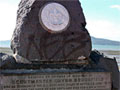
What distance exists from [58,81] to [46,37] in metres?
0.93

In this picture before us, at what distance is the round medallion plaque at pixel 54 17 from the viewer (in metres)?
5.66

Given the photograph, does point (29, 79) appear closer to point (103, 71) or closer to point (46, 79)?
point (46, 79)

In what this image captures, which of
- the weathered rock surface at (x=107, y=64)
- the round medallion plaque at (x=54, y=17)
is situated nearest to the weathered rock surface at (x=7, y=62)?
the round medallion plaque at (x=54, y=17)

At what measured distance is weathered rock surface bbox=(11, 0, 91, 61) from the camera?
18.2 feet

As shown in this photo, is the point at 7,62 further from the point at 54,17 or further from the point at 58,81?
the point at 54,17

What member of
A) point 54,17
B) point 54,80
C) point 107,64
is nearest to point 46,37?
point 54,17

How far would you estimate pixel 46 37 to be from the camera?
564 cm

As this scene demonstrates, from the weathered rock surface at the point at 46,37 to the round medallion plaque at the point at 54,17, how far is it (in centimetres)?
8

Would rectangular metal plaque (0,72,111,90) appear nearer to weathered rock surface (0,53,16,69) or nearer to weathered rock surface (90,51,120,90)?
weathered rock surface (0,53,16,69)

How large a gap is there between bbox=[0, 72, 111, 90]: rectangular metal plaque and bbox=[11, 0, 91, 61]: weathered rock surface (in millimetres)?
441

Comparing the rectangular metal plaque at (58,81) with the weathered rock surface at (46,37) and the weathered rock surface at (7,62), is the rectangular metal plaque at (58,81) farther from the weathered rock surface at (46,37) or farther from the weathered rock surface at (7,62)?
the weathered rock surface at (46,37)

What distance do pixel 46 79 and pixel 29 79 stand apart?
321 millimetres

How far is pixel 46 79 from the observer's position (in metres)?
5.27

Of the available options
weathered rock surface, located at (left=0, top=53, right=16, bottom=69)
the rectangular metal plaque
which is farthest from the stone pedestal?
weathered rock surface, located at (left=0, top=53, right=16, bottom=69)
